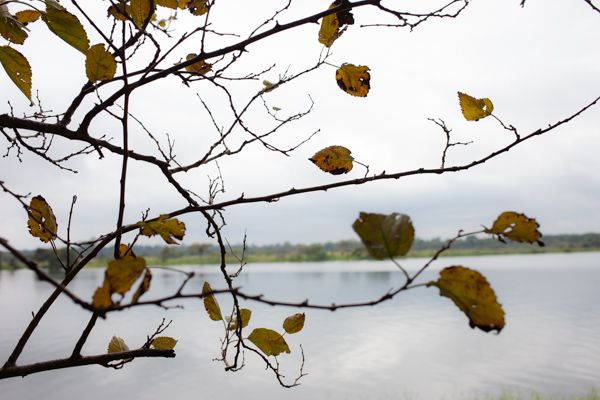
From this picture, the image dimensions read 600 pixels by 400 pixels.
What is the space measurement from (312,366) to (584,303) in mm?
17083

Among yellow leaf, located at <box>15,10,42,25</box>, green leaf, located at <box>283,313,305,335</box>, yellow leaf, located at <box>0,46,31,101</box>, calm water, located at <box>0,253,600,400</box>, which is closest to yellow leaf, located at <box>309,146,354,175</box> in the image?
green leaf, located at <box>283,313,305,335</box>

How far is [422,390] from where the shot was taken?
1247 cm

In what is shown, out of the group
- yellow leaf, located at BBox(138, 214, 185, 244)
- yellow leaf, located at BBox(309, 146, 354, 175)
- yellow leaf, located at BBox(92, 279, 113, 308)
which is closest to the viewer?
yellow leaf, located at BBox(92, 279, 113, 308)

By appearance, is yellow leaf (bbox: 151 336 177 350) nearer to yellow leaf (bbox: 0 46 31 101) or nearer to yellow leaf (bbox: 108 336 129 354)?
yellow leaf (bbox: 108 336 129 354)

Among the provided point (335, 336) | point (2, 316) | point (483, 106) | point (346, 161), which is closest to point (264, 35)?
point (346, 161)

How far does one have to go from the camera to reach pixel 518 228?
1.45ft

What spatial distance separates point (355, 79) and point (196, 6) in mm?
418

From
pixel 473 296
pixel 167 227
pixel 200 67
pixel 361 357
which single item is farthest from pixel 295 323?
pixel 361 357

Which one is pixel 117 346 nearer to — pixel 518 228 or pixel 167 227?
pixel 167 227

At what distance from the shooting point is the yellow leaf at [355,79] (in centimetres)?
78

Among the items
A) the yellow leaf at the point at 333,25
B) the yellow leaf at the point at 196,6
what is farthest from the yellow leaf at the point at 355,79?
the yellow leaf at the point at 196,6

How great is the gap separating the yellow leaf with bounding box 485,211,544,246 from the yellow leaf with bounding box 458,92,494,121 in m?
0.26

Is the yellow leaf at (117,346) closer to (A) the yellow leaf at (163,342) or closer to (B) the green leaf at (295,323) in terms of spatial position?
(A) the yellow leaf at (163,342)

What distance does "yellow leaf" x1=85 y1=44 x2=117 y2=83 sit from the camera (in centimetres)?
70
